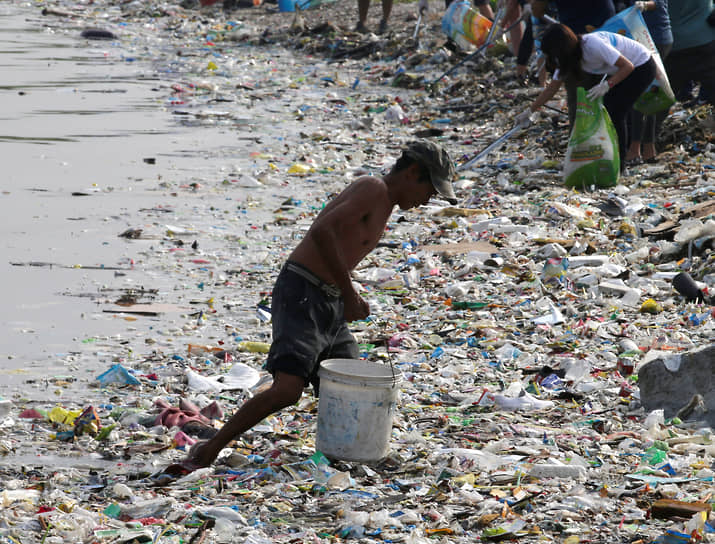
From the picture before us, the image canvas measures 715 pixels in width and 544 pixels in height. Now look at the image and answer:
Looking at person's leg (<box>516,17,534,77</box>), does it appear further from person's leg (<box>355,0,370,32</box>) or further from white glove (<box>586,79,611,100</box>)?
person's leg (<box>355,0,370,32</box>)

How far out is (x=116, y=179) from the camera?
28.9ft

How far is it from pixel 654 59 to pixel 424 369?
422cm

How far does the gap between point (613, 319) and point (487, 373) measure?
1.01 m

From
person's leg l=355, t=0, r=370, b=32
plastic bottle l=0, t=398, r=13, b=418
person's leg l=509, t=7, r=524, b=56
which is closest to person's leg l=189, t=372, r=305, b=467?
plastic bottle l=0, t=398, r=13, b=418

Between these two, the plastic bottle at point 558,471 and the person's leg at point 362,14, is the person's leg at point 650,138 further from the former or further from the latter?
the person's leg at point 362,14

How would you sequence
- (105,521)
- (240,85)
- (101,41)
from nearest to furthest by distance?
(105,521)
(240,85)
(101,41)

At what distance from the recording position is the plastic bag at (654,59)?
314 inches

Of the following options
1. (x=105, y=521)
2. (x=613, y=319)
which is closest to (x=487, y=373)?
(x=613, y=319)

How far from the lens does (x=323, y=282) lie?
150 inches

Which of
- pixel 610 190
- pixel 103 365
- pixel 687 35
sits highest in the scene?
pixel 687 35

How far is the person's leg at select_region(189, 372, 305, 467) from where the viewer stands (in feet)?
12.0

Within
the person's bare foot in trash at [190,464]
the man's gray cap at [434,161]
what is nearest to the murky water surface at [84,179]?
the person's bare foot in trash at [190,464]

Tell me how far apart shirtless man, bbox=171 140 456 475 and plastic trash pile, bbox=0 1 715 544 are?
0.80 feet

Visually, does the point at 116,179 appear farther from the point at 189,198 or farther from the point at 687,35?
the point at 687,35
